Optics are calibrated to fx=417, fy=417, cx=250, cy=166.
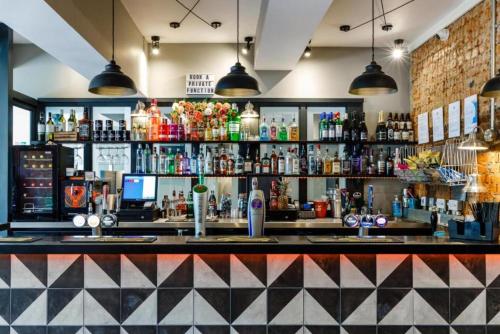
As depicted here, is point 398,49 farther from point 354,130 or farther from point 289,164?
point 289,164

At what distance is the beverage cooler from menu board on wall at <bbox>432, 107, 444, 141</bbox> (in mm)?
4297

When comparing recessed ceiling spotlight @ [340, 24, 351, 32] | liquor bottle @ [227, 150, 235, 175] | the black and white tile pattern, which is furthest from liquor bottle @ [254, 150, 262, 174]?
the black and white tile pattern

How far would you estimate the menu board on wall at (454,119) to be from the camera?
13.7ft

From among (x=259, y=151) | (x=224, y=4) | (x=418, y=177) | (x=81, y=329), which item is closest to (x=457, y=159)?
(x=418, y=177)

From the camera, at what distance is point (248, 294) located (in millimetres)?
2379

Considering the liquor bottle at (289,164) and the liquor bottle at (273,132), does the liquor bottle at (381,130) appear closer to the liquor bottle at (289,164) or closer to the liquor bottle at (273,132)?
the liquor bottle at (289,164)

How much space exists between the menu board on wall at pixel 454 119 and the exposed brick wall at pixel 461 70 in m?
0.08

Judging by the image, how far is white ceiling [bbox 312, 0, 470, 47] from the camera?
421 centimetres

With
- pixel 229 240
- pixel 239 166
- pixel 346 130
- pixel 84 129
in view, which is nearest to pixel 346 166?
pixel 346 130

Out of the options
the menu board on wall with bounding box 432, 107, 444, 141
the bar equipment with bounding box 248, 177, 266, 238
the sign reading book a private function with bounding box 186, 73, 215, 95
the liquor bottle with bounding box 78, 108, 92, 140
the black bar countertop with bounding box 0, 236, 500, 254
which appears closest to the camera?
the black bar countertop with bounding box 0, 236, 500, 254

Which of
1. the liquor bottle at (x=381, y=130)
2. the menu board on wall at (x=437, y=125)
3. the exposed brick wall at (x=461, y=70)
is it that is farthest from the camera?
the liquor bottle at (x=381, y=130)

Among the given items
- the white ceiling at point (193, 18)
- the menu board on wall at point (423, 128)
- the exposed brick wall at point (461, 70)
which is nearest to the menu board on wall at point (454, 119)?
the exposed brick wall at point (461, 70)

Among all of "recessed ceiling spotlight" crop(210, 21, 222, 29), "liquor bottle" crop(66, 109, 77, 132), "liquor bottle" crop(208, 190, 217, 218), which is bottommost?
"liquor bottle" crop(208, 190, 217, 218)

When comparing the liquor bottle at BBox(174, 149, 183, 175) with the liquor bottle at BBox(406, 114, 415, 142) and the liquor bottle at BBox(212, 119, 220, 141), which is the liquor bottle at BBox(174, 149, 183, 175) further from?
the liquor bottle at BBox(406, 114, 415, 142)
